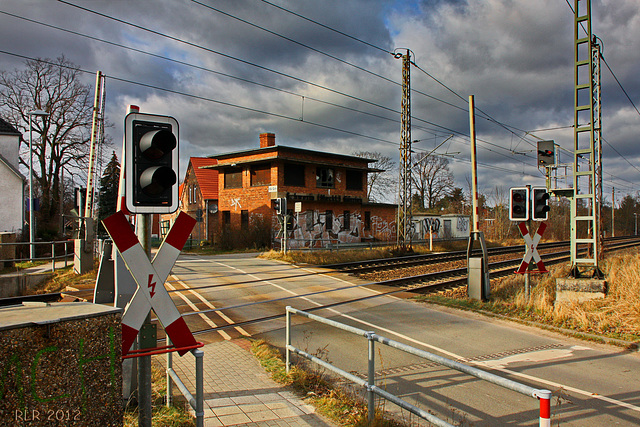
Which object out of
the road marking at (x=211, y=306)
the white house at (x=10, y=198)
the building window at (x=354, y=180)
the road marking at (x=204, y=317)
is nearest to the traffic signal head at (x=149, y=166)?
the road marking at (x=204, y=317)

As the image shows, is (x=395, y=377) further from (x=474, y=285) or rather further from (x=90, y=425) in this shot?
(x=474, y=285)

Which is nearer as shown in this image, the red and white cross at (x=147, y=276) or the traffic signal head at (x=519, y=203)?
the red and white cross at (x=147, y=276)

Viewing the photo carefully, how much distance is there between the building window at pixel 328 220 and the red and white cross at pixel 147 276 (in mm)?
31195

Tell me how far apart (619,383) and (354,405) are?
3811 millimetres

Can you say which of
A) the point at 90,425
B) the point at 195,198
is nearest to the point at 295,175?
the point at 195,198

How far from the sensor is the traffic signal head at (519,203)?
1147 centimetres

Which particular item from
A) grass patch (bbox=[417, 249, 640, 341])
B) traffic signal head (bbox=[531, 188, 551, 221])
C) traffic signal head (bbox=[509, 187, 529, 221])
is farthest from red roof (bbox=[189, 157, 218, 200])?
traffic signal head (bbox=[531, 188, 551, 221])

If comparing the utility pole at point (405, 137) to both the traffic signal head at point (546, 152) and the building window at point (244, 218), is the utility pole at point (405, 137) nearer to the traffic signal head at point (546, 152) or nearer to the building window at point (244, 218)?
the traffic signal head at point (546, 152)

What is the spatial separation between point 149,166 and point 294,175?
3043 centimetres

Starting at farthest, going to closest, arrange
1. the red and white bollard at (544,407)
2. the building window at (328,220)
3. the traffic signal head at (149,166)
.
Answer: the building window at (328,220)
the traffic signal head at (149,166)
the red and white bollard at (544,407)

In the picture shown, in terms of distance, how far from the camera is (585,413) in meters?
4.97

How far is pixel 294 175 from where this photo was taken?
34.0 meters

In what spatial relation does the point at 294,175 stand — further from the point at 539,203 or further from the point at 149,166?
the point at 149,166

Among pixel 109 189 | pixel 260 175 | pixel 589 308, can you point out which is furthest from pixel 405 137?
pixel 109 189
